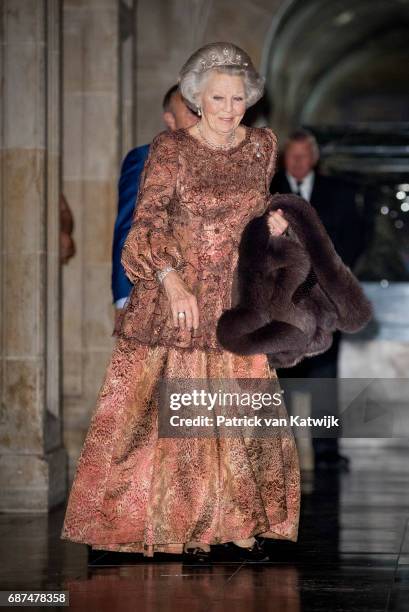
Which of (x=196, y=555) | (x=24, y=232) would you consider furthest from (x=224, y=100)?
(x=24, y=232)

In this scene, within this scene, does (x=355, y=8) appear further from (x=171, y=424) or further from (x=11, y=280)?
(x=171, y=424)

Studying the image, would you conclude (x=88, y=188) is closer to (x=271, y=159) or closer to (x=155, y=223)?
(x=271, y=159)

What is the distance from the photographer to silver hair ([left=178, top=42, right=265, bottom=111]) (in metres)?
5.93

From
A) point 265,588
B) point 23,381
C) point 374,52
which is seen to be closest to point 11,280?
point 23,381

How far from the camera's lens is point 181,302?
5.71 meters

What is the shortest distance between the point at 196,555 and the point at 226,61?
1.86 metres

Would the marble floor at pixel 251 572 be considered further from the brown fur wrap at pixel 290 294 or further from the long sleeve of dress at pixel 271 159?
the long sleeve of dress at pixel 271 159

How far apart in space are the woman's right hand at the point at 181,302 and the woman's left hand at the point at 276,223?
0.42m

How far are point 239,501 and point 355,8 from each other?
55.8ft

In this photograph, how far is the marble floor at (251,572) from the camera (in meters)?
5.03

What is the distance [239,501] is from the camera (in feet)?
19.2

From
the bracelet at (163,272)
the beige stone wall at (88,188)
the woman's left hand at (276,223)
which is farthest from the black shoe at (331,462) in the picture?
the bracelet at (163,272)

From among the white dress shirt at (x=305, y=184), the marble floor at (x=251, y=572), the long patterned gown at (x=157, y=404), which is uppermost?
the white dress shirt at (x=305, y=184)

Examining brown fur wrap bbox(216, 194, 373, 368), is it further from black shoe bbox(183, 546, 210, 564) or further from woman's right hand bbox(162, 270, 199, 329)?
black shoe bbox(183, 546, 210, 564)
